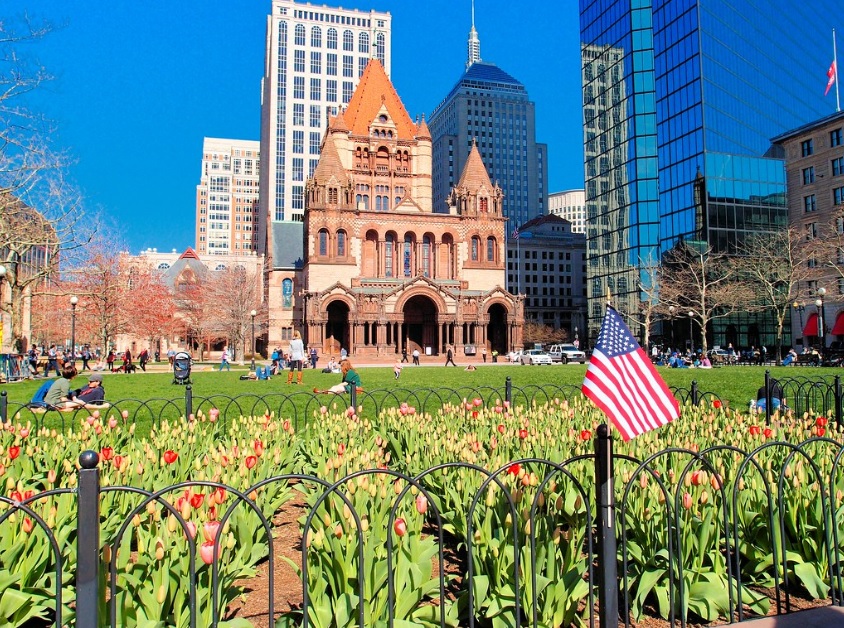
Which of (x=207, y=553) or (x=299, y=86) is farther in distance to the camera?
(x=299, y=86)

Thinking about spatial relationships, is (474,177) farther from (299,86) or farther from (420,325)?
(299,86)

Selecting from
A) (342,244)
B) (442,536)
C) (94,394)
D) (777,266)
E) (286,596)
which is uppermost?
(342,244)

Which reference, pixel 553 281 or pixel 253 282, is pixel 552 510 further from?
pixel 553 281

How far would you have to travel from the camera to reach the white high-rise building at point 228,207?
16012 cm

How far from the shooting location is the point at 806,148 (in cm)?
5034

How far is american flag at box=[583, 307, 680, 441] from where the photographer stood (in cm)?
434

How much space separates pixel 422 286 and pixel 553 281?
231ft

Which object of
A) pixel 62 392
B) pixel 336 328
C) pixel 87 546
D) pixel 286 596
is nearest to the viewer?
pixel 87 546

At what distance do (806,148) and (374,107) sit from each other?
139ft

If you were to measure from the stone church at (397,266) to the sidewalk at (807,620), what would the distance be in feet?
158

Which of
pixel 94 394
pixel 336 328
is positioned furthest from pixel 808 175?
pixel 94 394

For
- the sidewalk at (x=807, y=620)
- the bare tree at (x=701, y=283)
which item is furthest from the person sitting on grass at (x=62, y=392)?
the bare tree at (x=701, y=283)

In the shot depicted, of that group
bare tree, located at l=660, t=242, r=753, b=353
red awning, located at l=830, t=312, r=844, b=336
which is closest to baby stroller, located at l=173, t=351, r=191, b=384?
bare tree, located at l=660, t=242, r=753, b=353

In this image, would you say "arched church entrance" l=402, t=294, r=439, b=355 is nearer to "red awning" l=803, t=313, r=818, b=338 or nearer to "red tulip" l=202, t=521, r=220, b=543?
"red awning" l=803, t=313, r=818, b=338
